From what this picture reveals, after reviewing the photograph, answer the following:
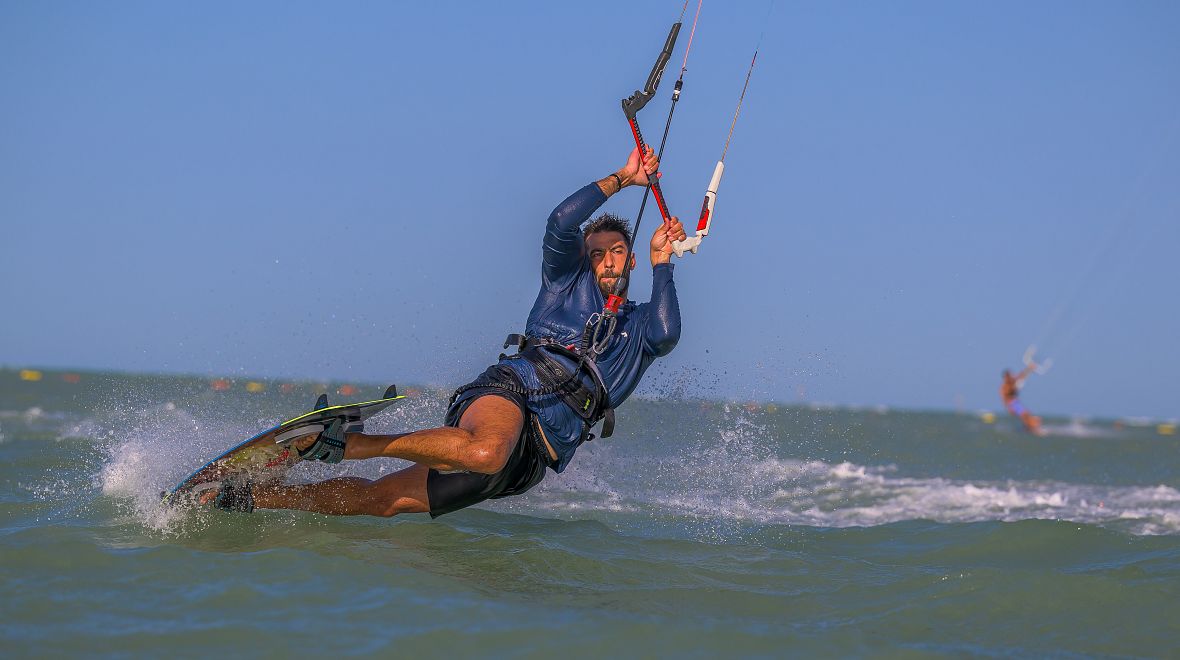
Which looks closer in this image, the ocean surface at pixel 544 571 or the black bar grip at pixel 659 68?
the ocean surface at pixel 544 571

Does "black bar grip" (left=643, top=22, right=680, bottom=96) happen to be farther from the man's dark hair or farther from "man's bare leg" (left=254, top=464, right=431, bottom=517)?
"man's bare leg" (left=254, top=464, right=431, bottom=517)

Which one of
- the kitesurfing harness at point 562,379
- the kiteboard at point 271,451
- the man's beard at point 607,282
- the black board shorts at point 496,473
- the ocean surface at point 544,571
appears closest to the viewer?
the ocean surface at point 544,571

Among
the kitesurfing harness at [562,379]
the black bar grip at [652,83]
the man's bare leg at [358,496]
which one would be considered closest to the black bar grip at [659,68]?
the black bar grip at [652,83]

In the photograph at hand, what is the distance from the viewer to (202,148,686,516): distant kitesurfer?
550cm

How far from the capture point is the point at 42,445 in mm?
10406

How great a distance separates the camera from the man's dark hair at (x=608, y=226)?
6246mm

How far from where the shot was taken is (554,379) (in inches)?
220

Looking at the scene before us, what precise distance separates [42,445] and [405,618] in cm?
844

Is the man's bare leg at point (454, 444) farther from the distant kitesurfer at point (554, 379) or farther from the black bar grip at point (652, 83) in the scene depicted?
the black bar grip at point (652, 83)

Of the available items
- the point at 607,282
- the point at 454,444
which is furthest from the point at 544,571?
the point at 607,282

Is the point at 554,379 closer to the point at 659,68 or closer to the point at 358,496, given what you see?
the point at 358,496

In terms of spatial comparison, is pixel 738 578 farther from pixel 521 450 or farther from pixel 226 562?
pixel 226 562

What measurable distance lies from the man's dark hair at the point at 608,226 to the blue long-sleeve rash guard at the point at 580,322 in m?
0.37

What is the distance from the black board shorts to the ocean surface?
9.0 inches
